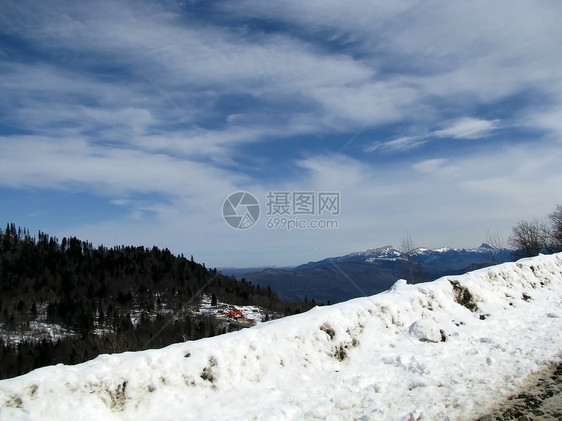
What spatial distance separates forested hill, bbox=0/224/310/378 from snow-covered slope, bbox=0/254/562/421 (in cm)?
9606

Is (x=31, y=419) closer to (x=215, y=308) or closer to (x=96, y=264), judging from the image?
(x=215, y=308)

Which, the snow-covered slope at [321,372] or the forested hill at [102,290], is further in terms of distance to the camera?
the forested hill at [102,290]

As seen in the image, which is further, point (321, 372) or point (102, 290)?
point (102, 290)

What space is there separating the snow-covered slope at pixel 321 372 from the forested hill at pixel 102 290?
9606cm

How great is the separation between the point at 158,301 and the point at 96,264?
1604 inches

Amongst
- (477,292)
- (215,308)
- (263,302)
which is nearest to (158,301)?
(215,308)

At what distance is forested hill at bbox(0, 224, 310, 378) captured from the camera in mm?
121169

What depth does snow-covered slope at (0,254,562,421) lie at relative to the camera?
244 inches

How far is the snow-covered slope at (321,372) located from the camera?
244 inches

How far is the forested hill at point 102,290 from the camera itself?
398 feet

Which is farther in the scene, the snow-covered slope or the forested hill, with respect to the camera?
the forested hill

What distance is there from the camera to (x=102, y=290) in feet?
494

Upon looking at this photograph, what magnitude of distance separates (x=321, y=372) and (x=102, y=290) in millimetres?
158899

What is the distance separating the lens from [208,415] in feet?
21.1
